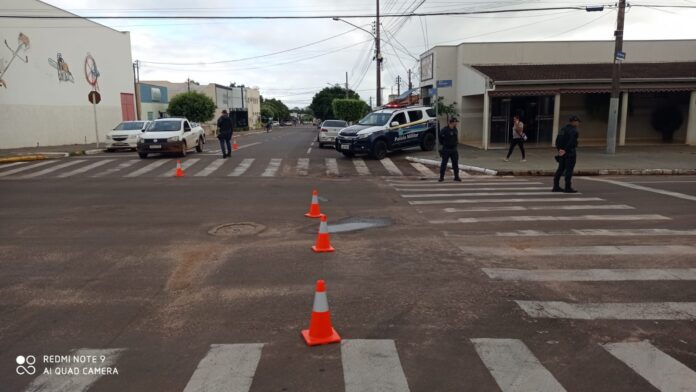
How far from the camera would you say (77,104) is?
32.2 metres

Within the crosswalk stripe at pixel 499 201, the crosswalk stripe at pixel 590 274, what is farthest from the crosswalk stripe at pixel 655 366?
the crosswalk stripe at pixel 499 201

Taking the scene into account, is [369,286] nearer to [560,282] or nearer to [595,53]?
[560,282]

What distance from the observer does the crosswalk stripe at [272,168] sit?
16031mm

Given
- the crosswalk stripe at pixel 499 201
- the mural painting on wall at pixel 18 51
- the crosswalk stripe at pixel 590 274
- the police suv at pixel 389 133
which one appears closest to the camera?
the crosswalk stripe at pixel 590 274

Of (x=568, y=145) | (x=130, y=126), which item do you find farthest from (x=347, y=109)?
(x=568, y=145)

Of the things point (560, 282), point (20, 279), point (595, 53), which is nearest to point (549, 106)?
point (595, 53)

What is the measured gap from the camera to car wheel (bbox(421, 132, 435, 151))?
73.0 ft

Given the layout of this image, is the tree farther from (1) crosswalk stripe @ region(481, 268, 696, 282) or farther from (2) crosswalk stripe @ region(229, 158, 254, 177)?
(1) crosswalk stripe @ region(481, 268, 696, 282)

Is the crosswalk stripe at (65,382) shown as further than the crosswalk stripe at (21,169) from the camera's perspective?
No

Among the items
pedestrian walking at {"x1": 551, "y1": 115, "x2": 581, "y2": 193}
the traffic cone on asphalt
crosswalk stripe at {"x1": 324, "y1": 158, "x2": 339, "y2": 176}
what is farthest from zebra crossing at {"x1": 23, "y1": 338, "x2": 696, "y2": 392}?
crosswalk stripe at {"x1": 324, "y1": 158, "x2": 339, "y2": 176}

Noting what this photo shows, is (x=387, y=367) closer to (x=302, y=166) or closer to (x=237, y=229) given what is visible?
(x=237, y=229)

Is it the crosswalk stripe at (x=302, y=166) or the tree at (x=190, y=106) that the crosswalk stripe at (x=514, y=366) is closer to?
the crosswalk stripe at (x=302, y=166)

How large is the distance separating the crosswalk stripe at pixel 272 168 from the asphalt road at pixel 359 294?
480cm

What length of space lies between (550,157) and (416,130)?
5.34m
